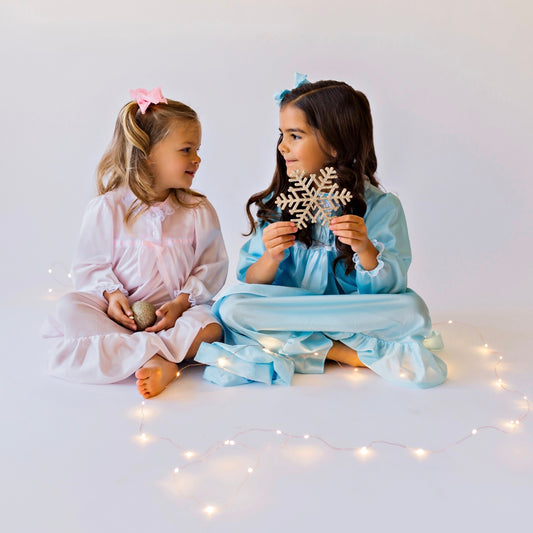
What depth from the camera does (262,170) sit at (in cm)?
307

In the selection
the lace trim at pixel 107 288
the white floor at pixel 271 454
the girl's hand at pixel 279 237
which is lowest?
the white floor at pixel 271 454

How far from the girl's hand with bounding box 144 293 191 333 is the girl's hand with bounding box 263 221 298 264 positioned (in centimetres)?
35

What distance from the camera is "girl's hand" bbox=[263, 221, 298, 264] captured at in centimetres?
203

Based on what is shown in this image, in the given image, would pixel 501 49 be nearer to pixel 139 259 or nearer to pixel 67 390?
pixel 139 259

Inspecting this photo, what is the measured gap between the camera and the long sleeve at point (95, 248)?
7.44ft

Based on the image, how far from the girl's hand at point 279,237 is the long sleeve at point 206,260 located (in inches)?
12.5

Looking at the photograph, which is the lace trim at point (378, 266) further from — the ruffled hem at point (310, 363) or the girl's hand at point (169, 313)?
the girl's hand at point (169, 313)

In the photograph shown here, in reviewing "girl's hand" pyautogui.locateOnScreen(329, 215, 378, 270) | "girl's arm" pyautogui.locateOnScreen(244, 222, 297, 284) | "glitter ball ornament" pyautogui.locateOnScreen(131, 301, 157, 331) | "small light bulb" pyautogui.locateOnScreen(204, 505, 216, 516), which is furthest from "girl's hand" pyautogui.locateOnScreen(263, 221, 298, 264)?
"small light bulb" pyautogui.locateOnScreen(204, 505, 216, 516)

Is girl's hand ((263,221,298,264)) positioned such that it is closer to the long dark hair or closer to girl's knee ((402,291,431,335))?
the long dark hair

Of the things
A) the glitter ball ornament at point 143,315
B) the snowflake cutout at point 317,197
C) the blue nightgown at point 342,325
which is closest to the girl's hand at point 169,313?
the glitter ball ornament at point 143,315

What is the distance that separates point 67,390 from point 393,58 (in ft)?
6.51

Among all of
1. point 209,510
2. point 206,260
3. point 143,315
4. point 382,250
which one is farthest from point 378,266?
point 209,510

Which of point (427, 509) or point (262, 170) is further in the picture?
point (262, 170)

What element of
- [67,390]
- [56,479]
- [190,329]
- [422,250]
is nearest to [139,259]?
[190,329]
